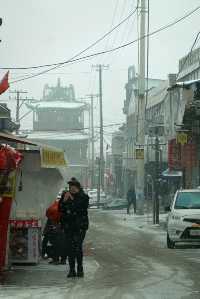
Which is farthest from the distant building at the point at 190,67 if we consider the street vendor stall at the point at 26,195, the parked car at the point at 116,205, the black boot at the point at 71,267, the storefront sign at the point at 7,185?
the storefront sign at the point at 7,185

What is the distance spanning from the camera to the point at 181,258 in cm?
1795

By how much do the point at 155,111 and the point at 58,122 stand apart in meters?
31.8

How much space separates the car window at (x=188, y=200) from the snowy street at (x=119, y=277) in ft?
4.91

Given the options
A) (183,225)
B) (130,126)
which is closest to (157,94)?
(130,126)

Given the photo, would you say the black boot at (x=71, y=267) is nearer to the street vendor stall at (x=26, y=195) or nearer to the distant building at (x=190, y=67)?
the street vendor stall at (x=26, y=195)

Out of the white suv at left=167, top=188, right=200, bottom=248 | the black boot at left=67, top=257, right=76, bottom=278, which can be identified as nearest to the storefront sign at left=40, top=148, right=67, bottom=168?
the black boot at left=67, top=257, right=76, bottom=278

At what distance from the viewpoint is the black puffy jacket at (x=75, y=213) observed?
14.0 meters

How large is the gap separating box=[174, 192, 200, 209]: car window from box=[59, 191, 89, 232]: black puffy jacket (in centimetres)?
873

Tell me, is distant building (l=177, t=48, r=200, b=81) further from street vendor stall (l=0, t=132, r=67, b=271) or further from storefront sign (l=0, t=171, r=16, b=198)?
storefront sign (l=0, t=171, r=16, b=198)

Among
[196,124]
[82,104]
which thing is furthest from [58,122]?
[196,124]

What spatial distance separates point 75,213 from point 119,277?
4.54ft

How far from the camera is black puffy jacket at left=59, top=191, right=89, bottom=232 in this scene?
13984mm

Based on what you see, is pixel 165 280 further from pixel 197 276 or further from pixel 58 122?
pixel 58 122

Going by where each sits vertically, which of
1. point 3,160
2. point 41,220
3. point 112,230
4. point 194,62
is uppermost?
point 194,62
